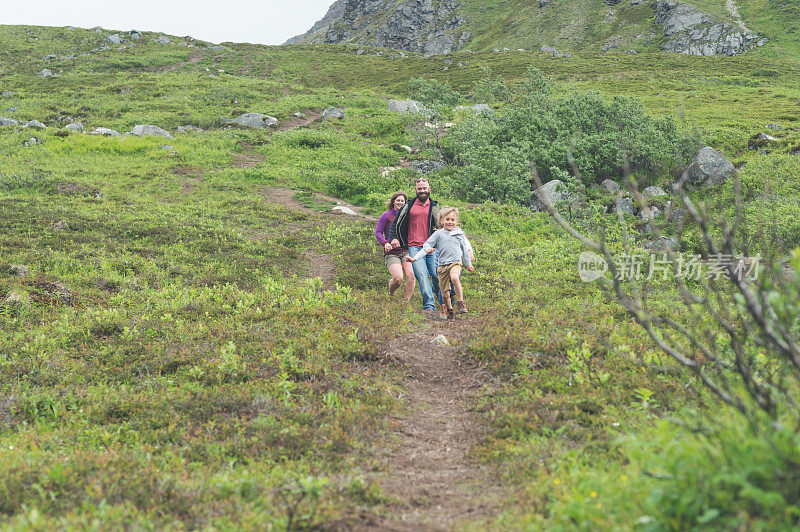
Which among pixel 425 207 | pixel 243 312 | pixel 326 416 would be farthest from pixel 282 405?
pixel 425 207

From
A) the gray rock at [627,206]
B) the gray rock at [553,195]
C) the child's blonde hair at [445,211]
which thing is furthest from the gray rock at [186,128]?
the child's blonde hair at [445,211]

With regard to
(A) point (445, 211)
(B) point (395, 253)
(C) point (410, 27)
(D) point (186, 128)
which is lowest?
(B) point (395, 253)

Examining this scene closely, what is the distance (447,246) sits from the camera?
36.5 feet

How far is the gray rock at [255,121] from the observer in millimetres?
38219

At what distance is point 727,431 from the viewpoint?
3242mm

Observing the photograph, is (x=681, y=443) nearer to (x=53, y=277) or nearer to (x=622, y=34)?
(x=53, y=277)

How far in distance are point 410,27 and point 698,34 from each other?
85.5 metres

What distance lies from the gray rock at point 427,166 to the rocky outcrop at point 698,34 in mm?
79046

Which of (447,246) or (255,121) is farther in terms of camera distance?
(255,121)

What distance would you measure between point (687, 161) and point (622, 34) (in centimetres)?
9419

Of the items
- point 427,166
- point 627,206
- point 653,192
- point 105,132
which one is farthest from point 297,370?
point 105,132

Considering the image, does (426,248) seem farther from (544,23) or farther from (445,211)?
(544,23)

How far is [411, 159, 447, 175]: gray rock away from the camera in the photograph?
91.8 feet

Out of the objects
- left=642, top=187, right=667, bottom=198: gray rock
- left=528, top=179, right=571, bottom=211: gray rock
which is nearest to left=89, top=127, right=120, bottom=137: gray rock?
left=528, top=179, right=571, bottom=211: gray rock
